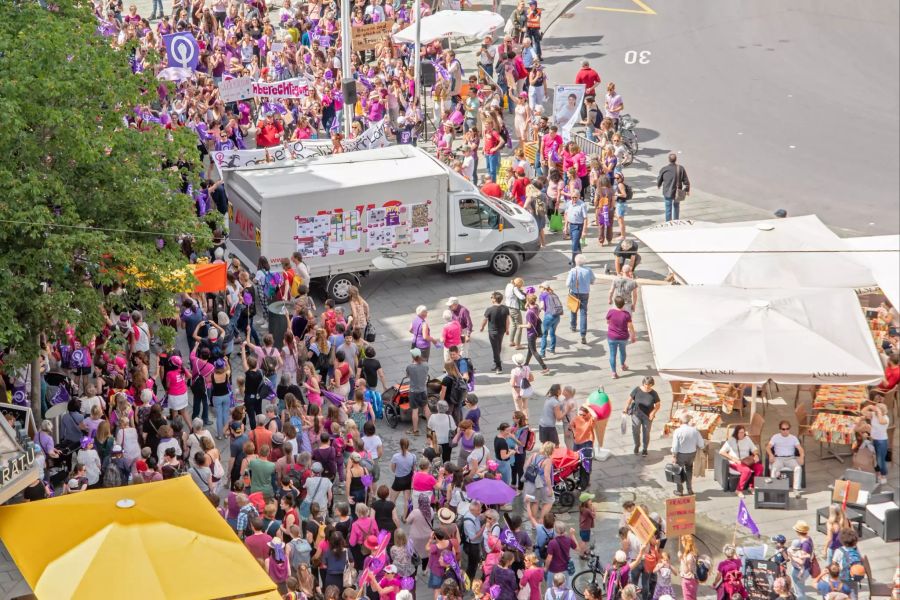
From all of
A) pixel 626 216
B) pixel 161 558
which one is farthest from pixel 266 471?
pixel 626 216

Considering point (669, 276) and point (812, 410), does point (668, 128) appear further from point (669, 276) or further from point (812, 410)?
point (812, 410)

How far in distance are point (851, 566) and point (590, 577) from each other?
314 cm

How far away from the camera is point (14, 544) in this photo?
15391mm

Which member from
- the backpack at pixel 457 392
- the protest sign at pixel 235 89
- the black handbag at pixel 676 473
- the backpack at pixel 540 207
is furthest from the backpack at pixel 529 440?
the protest sign at pixel 235 89

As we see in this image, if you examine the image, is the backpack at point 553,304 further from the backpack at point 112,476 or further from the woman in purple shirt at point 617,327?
the backpack at point 112,476

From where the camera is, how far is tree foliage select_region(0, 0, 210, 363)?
1877 cm

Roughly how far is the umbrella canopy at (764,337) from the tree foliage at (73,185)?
6966 millimetres

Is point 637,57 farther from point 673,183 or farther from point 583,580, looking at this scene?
point 583,580

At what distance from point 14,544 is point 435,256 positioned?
41.6 ft

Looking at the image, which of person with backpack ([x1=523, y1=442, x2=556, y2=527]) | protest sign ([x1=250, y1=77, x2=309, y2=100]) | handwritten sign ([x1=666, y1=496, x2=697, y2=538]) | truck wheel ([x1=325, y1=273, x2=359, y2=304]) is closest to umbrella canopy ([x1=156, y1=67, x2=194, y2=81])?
protest sign ([x1=250, y1=77, x2=309, y2=100])

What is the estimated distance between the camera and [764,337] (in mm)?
20219

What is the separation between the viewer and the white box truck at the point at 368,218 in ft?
83.8

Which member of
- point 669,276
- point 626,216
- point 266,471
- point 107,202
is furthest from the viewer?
point 626,216

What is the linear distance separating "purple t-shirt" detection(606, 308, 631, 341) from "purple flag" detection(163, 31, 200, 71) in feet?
45.5
